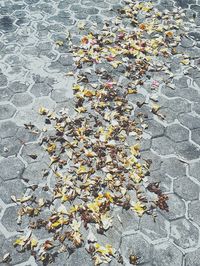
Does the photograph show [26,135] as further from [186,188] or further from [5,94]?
[186,188]

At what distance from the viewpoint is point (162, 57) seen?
6.55 metres

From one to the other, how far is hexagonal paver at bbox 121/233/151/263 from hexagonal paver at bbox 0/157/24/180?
1.69m

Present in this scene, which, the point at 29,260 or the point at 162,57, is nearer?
the point at 29,260

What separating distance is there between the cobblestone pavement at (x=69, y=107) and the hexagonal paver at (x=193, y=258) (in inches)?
0.4

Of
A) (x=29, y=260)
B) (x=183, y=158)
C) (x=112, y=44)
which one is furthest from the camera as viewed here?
(x=112, y=44)

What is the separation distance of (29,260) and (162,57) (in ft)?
15.4

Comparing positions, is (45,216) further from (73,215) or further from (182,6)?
(182,6)

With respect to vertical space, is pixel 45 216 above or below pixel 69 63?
below

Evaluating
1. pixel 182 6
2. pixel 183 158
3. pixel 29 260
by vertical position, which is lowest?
pixel 29 260

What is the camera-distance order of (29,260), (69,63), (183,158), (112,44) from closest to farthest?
(29,260) < (183,158) < (69,63) < (112,44)

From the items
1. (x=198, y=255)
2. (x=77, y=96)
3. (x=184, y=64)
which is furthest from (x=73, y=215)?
(x=184, y=64)

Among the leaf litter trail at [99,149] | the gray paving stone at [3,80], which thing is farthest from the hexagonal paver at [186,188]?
the gray paving stone at [3,80]

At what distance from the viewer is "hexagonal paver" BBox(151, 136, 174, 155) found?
4793mm

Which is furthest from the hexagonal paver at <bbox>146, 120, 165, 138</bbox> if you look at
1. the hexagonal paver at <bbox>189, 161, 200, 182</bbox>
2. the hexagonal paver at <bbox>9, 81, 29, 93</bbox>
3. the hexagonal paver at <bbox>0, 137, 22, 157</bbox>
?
the hexagonal paver at <bbox>9, 81, 29, 93</bbox>
